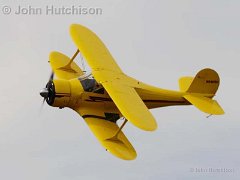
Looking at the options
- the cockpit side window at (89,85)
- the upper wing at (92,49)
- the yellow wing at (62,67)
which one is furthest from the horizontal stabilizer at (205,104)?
the yellow wing at (62,67)

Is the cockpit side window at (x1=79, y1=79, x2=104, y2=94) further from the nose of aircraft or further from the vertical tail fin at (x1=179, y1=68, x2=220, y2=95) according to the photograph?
the vertical tail fin at (x1=179, y1=68, x2=220, y2=95)

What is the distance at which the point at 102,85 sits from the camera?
25.5 metres

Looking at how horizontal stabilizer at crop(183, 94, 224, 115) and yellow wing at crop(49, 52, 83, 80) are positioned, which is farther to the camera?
yellow wing at crop(49, 52, 83, 80)

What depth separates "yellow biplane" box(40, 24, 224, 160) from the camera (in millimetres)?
24219

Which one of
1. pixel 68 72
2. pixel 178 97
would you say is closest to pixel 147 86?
pixel 178 97

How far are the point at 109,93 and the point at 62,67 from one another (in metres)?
4.39

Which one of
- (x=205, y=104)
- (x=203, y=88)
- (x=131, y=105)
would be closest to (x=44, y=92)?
(x=131, y=105)

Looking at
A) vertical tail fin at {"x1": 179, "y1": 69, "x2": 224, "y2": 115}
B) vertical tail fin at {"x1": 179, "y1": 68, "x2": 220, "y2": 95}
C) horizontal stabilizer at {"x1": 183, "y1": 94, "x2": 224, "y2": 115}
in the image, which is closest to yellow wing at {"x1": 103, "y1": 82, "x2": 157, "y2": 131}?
horizontal stabilizer at {"x1": 183, "y1": 94, "x2": 224, "y2": 115}

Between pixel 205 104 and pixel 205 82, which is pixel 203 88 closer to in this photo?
pixel 205 82

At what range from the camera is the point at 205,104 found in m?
27.5

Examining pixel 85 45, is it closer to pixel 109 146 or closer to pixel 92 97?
pixel 92 97

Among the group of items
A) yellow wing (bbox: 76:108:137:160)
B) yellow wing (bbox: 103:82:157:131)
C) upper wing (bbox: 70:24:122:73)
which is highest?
upper wing (bbox: 70:24:122:73)

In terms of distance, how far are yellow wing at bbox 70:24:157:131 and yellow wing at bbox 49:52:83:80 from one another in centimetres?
126

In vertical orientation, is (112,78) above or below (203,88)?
above
